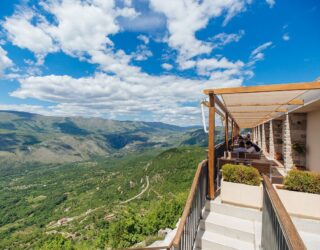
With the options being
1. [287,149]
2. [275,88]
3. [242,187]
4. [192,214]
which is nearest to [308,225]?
[242,187]

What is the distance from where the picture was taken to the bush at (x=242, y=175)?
397 centimetres

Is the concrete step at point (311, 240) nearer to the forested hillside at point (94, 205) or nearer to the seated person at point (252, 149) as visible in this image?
the seated person at point (252, 149)

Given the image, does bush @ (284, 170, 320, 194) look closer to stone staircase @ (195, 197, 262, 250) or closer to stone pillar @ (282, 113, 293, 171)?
stone staircase @ (195, 197, 262, 250)

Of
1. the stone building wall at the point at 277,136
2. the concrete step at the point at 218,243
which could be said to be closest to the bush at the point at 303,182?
the concrete step at the point at 218,243

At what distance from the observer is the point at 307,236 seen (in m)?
3.32

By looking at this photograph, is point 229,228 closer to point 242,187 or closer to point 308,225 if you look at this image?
point 242,187

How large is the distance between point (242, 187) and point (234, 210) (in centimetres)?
45

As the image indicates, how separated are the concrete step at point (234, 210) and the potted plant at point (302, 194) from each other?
1.82 ft

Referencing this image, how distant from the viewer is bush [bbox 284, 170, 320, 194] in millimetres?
3457

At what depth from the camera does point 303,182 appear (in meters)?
3.53

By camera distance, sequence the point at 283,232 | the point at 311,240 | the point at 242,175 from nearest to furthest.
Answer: the point at 283,232, the point at 311,240, the point at 242,175

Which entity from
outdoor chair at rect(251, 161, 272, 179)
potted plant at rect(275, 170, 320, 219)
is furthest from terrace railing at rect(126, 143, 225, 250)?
outdoor chair at rect(251, 161, 272, 179)

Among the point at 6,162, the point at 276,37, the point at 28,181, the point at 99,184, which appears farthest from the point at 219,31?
the point at 6,162

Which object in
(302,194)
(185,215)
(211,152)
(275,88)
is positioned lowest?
(185,215)
